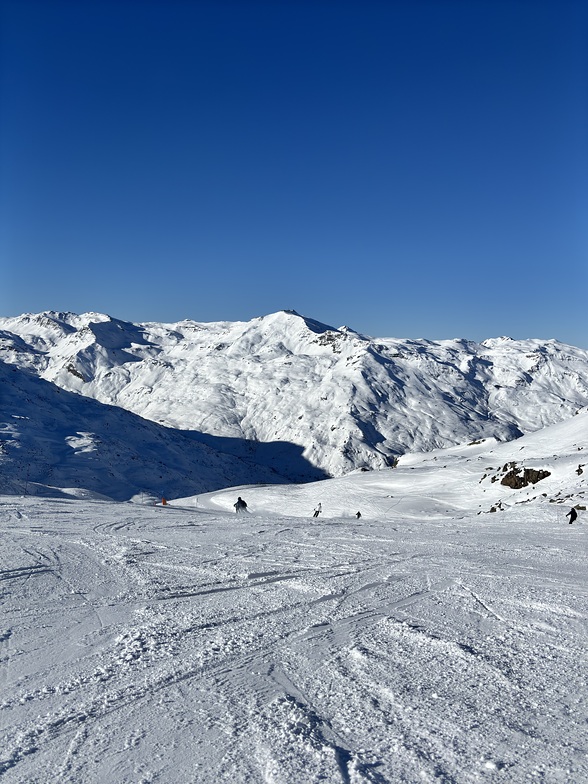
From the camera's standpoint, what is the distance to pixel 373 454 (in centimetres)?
12988

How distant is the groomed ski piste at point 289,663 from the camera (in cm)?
422

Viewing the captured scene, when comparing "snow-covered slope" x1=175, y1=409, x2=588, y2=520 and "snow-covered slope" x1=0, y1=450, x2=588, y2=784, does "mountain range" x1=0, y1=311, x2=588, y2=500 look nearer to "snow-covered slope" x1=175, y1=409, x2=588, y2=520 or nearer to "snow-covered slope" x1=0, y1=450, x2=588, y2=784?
"snow-covered slope" x1=175, y1=409, x2=588, y2=520

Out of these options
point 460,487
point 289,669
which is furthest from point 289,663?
point 460,487

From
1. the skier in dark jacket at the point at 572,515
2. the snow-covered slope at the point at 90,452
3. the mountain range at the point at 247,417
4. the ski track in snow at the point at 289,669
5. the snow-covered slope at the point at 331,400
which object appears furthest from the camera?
the snow-covered slope at the point at 331,400

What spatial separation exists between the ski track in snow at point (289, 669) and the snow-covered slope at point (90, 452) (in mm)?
34522

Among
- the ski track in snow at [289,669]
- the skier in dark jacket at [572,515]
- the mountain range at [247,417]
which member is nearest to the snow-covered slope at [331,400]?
the mountain range at [247,417]

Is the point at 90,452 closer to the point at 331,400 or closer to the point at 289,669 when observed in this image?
the point at 289,669

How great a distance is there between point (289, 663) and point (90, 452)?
207 ft

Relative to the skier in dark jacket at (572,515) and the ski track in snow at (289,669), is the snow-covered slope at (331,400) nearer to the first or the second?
the skier in dark jacket at (572,515)

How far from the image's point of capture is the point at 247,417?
153 m

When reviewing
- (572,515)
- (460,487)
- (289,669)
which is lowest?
(289,669)

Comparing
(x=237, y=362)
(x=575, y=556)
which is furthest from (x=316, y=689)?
(x=237, y=362)

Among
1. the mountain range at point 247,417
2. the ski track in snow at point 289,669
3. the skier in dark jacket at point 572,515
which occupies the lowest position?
the ski track in snow at point 289,669

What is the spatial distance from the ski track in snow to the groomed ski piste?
0.02 metres
